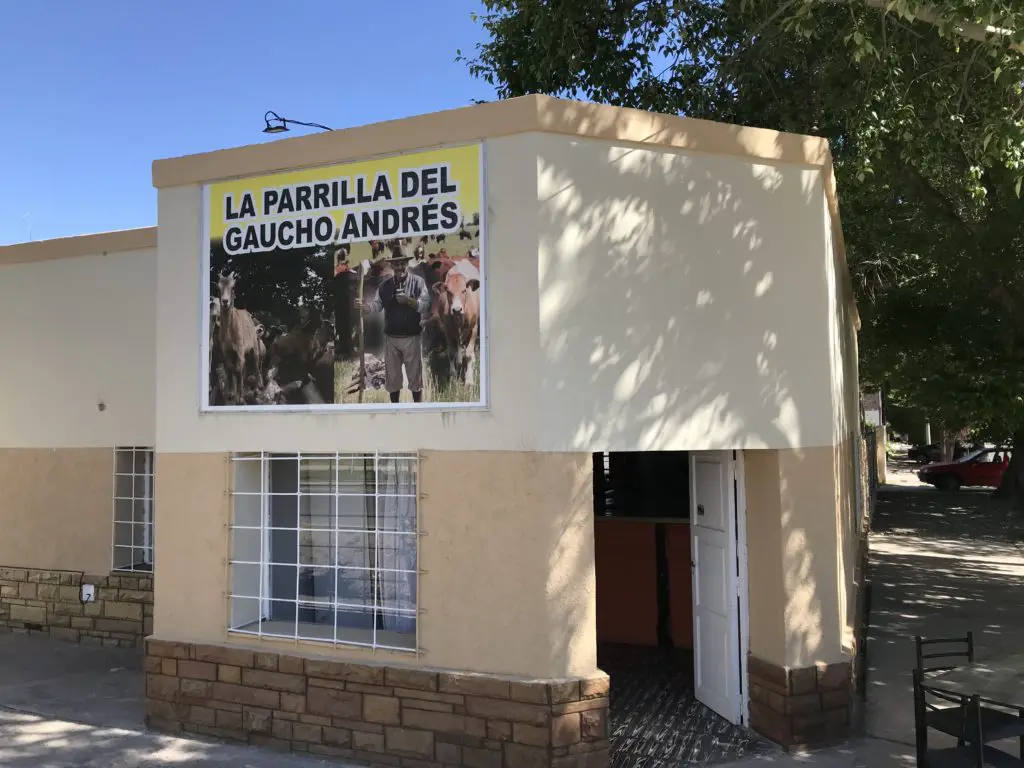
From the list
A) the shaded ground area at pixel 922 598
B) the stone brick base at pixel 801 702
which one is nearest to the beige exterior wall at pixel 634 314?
the stone brick base at pixel 801 702

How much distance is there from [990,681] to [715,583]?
7.10 ft

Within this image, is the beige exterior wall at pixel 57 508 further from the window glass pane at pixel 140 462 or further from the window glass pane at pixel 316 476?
the window glass pane at pixel 316 476

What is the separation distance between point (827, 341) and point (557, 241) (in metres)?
2.22

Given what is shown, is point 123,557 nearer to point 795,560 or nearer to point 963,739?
point 795,560

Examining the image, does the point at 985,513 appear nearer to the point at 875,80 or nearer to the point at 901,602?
the point at 901,602

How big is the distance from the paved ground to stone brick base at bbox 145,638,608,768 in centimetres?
20

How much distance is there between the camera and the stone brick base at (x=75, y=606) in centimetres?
927

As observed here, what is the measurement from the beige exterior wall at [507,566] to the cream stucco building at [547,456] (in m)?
0.02

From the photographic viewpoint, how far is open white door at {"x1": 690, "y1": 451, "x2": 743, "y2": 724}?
6.60 meters

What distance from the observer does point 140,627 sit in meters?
9.23

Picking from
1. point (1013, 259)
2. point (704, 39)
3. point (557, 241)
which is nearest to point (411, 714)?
point (557, 241)

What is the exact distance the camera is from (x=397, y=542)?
244 inches

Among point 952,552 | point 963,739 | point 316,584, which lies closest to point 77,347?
point 316,584

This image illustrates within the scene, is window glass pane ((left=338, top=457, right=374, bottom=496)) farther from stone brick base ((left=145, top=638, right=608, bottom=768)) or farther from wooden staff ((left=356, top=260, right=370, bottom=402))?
stone brick base ((left=145, top=638, right=608, bottom=768))
